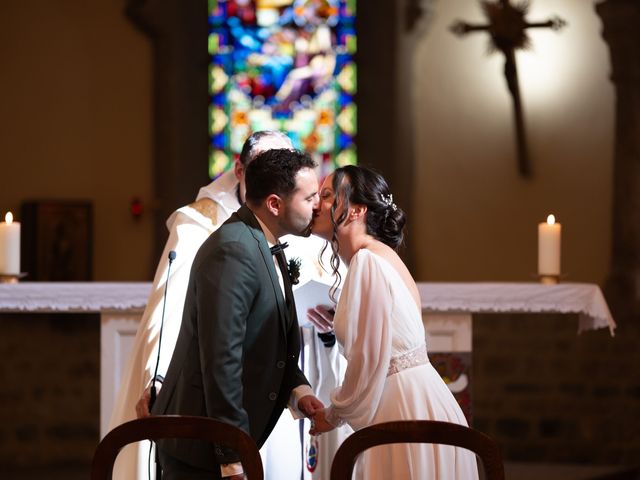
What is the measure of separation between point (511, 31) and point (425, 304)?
171 inches

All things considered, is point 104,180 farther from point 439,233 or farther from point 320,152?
point 439,233

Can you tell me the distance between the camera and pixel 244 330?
3.10 meters

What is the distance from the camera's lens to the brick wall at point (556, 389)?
8602 millimetres

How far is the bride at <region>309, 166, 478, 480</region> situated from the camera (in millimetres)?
3277

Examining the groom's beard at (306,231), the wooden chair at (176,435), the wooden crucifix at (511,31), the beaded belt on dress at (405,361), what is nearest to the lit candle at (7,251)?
the groom's beard at (306,231)

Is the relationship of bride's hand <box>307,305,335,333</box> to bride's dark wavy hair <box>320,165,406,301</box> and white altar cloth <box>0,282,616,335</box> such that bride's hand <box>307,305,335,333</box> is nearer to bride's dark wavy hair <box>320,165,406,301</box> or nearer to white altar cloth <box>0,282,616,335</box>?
bride's dark wavy hair <box>320,165,406,301</box>

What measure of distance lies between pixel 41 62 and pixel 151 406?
19.5ft

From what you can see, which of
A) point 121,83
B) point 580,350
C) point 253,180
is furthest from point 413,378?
point 121,83

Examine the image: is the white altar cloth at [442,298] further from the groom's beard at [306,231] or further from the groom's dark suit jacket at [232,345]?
the groom's dark suit jacket at [232,345]

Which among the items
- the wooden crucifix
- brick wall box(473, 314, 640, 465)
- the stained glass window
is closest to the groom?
A: brick wall box(473, 314, 640, 465)

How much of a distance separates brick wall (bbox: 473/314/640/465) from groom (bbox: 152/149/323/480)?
551 centimetres

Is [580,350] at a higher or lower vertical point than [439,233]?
lower

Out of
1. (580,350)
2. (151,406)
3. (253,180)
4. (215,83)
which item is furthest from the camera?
(215,83)

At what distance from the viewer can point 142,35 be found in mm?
9008
